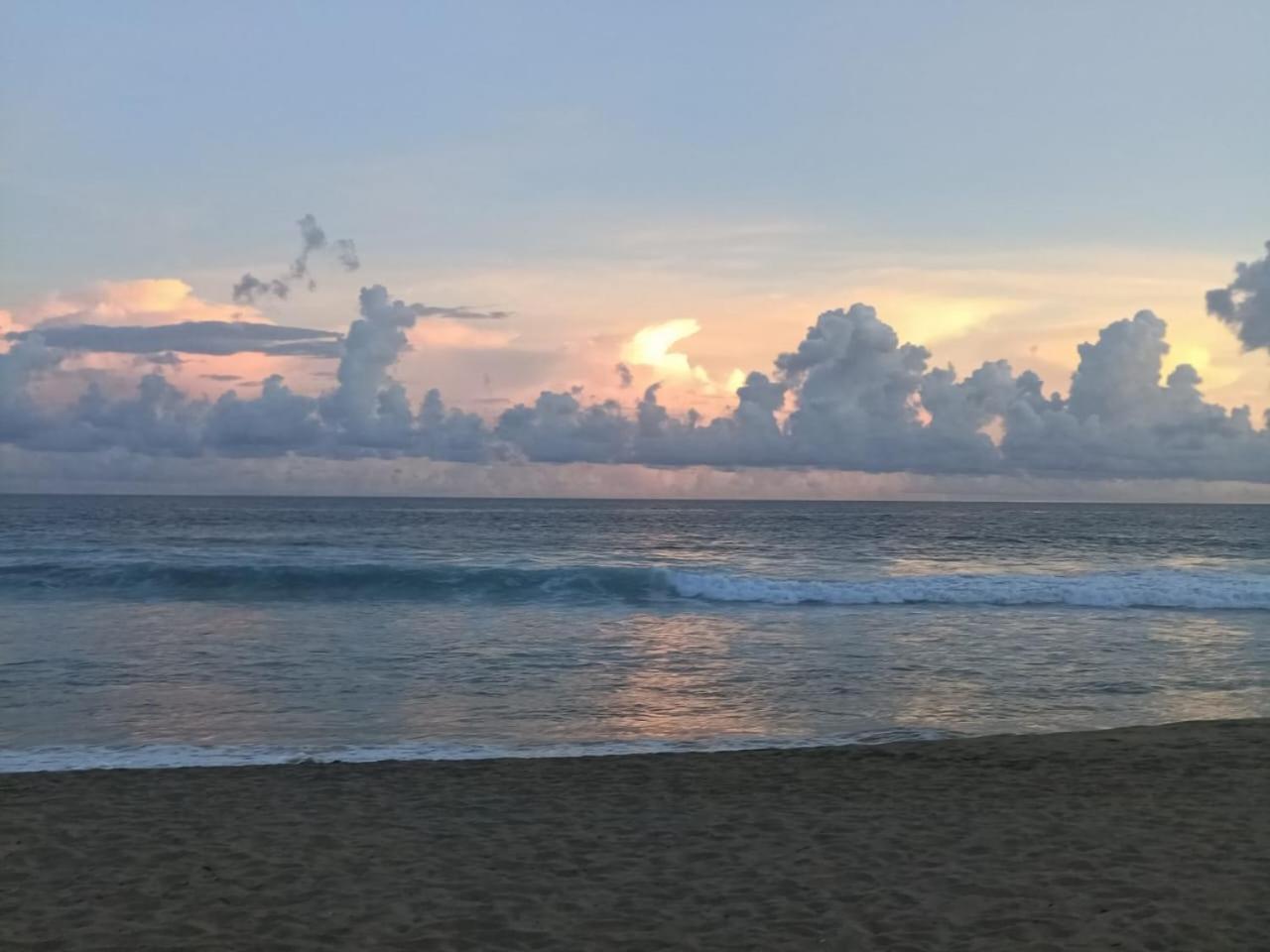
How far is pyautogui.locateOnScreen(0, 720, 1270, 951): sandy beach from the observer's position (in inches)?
249

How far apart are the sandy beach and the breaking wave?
768 inches

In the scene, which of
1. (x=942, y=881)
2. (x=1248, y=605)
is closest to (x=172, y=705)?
(x=942, y=881)

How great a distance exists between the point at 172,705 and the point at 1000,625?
1717 cm

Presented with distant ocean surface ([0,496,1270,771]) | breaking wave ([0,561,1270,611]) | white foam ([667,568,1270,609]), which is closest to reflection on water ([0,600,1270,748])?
distant ocean surface ([0,496,1270,771])

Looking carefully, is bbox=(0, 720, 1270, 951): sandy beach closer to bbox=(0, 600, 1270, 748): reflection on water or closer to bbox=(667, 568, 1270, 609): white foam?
bbox=(0, 600, 1270, 748): reflection on water

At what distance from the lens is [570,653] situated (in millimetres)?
19766

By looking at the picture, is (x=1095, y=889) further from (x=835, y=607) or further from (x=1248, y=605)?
(x=1248, y=605)

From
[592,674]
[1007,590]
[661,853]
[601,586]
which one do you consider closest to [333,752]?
[661,853]

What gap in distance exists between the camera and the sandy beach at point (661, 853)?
6336 mm

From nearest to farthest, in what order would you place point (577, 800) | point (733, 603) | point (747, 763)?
1. point (577, 800)
2. point (747, 763)
3. point (733, 603)

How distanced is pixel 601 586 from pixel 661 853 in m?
26.0

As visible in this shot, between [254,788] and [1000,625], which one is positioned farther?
[1000,625]

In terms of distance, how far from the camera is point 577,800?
31.2ft

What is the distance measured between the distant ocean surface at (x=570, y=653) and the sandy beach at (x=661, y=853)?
70.9 inches
